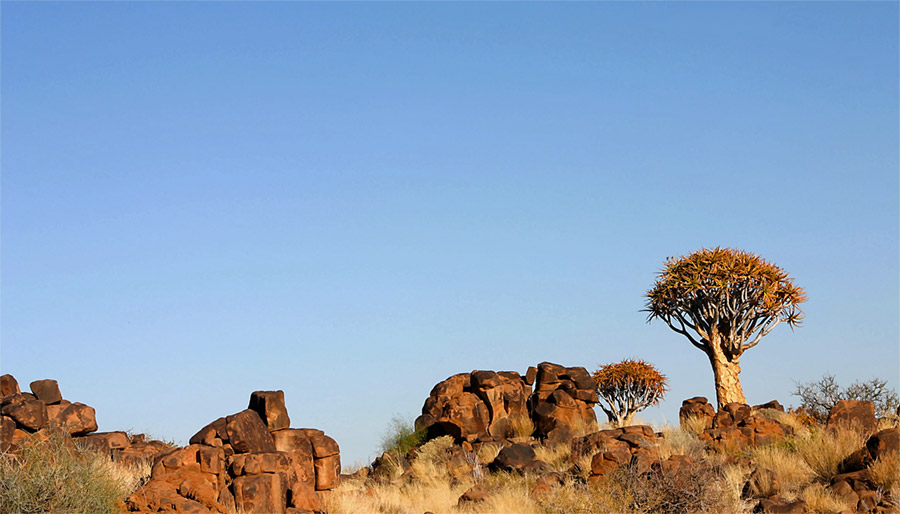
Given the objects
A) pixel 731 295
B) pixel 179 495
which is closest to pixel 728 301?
pixel 731 295

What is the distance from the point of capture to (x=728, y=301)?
28.7 meters

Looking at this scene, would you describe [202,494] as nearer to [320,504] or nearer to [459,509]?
[320,504]

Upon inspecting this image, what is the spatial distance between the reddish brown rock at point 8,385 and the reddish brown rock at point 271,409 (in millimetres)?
5669

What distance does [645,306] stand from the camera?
30.3 meters

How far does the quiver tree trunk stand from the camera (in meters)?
28.8

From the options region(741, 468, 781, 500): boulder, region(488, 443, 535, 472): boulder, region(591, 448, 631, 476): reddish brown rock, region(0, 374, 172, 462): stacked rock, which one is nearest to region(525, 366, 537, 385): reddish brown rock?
region(488, 443, 535, 472): boulder

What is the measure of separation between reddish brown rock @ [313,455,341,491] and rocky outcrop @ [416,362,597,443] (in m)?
5.81

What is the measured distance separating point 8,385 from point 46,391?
3.97 feet

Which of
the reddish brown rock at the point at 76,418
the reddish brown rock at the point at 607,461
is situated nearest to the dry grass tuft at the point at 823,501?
the reddish brown rock at the point at 607,461

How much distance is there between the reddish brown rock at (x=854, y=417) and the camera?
72.9 feet

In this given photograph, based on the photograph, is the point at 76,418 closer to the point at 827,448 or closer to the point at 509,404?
the point at 509,404

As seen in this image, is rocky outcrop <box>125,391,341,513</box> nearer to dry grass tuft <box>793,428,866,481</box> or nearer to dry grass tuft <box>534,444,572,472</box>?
dry grass tuft <box>534,444,572,472</box>

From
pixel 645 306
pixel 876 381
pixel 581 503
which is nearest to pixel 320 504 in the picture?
pixel 581 503

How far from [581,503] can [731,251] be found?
47.6ft
